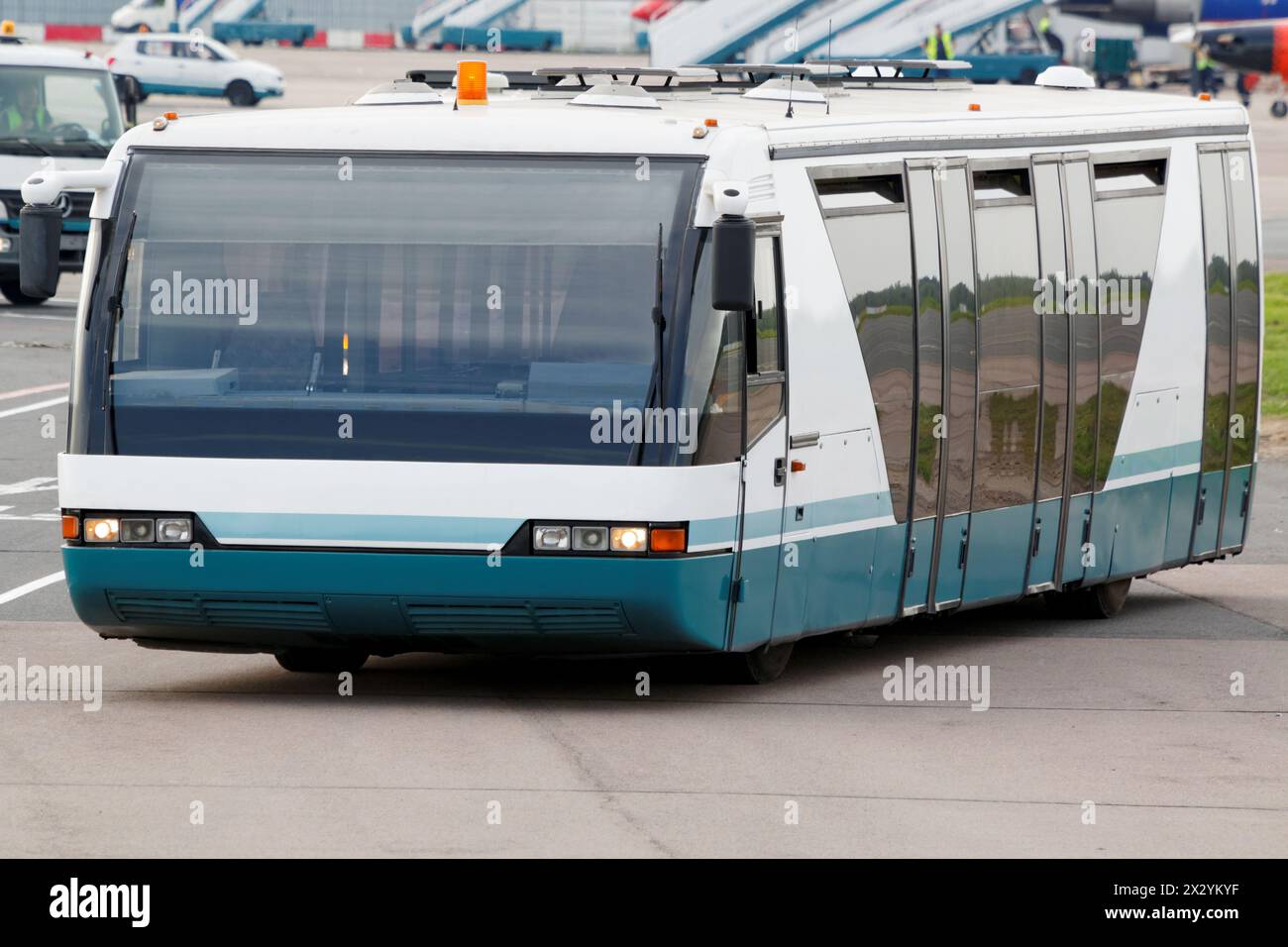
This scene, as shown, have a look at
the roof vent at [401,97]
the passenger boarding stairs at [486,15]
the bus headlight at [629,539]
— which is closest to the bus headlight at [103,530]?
the bus headlight at [629,539]

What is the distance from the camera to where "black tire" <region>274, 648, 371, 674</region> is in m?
11.9

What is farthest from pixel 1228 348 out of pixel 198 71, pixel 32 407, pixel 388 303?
pixel 198 71

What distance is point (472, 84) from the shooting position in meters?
11.5

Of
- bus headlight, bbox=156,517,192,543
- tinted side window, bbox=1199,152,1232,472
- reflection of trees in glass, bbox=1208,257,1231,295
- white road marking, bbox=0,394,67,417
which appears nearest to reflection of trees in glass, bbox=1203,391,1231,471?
tinted side window, bbox=1199,152,1232,472

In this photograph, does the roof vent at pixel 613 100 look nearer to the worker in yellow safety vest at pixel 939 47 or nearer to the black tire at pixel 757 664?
the black tire at pixel 757 664

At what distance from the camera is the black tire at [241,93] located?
73125 millimetres

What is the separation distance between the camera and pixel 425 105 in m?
11.5

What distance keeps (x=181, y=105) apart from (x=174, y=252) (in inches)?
2696

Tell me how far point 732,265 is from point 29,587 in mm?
5997

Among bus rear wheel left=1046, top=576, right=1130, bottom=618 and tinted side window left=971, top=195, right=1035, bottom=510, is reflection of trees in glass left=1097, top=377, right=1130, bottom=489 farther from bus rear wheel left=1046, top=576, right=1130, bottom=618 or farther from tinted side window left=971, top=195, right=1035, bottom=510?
bus rear wheel left=1046, top=576, right=1130, bottom=618

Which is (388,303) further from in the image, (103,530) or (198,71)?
(198,71)

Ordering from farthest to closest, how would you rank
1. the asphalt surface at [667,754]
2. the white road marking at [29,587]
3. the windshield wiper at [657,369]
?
1. the white road marking at [29,587]
2. the windshield wiper at [657,369]
3. the asphalt surface at [667,754]

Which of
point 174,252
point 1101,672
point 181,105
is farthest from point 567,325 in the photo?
point 181,105

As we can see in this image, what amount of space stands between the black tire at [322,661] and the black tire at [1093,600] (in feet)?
13.5
